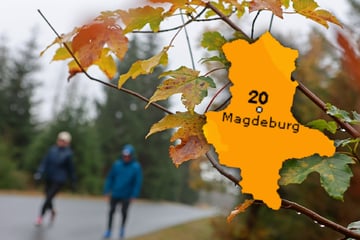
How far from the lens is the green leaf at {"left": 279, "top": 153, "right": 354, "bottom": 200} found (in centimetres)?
57

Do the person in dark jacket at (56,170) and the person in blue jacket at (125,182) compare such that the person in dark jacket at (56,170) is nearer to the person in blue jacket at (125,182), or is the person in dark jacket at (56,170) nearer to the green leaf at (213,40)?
the person in blue jacket at (125,182)

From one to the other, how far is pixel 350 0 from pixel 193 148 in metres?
8.76

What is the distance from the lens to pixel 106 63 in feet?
2.97

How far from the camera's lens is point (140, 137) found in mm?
22906

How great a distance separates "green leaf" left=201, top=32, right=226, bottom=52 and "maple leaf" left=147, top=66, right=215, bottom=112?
0.06 meters

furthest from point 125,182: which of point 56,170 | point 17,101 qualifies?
point 17,101

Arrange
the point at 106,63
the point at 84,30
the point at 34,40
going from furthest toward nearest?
the point at 34,40 < the point at 106,63 < the point at 84,30

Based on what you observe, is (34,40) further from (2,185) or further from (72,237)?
(72,237)

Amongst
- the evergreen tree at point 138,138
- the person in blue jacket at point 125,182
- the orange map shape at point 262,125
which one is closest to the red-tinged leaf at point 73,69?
the orange map shape at point 262,125

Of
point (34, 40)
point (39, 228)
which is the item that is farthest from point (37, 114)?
point (39, 228)

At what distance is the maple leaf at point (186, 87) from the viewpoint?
66 cm

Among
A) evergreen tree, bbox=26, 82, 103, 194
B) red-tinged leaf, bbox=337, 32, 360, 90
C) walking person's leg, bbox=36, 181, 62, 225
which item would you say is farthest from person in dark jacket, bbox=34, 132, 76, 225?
evergreen tree, bbox=26, 82, 103, 194

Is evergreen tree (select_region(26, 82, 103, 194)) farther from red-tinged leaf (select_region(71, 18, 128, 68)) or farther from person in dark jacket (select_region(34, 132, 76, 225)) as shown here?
red-tinged leaf (select_region(71, 18, 128, 68))

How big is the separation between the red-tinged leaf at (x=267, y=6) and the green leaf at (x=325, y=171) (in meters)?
0.21
